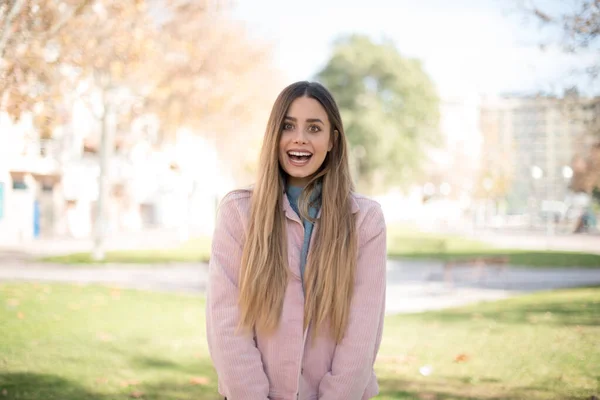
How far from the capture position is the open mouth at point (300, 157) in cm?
295

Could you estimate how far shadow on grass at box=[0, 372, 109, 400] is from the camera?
6.16m

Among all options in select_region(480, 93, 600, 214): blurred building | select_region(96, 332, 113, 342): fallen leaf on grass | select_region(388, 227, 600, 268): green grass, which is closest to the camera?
select_region(96, 332, 113, 342): fallen leaf on grass

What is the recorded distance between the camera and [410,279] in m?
19.0

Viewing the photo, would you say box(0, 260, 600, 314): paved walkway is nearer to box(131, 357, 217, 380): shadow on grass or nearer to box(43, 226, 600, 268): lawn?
box(43, 226, 600, 268): lawn

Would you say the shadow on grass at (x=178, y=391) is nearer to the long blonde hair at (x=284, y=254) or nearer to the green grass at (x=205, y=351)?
the green grass at (x=205, y=351)

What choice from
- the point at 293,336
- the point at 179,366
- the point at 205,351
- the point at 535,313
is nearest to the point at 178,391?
the point at 179,366

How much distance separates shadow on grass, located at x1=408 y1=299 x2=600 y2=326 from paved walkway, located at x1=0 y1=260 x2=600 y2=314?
1.14m

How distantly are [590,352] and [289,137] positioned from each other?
6.15 metres

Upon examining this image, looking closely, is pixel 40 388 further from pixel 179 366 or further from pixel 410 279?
pixel 410 279

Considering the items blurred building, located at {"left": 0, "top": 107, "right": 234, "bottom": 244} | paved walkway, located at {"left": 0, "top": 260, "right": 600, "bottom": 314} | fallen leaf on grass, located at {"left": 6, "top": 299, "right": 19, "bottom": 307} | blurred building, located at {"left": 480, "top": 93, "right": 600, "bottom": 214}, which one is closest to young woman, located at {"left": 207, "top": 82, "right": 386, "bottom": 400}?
blurred building, located at {"left": 480, "top": 93, "right": 600, "bottom": 214}

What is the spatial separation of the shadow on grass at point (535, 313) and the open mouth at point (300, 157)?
814 centimetres

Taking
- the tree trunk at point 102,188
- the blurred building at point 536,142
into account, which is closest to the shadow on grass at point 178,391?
the blurred building at point 536,142

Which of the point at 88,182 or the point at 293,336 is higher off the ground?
the point at 293,336

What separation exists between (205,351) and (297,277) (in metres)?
6.37
